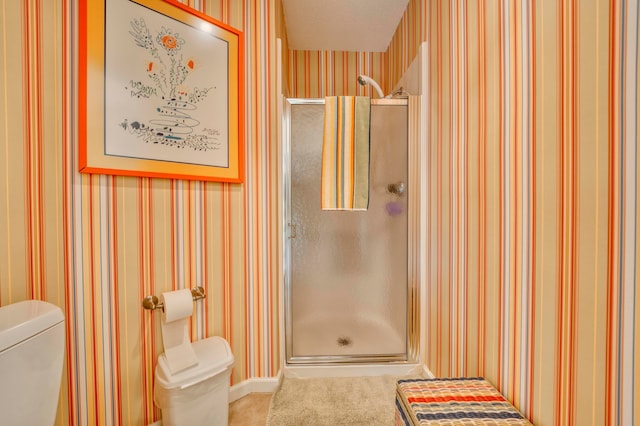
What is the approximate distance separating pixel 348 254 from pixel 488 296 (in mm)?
856

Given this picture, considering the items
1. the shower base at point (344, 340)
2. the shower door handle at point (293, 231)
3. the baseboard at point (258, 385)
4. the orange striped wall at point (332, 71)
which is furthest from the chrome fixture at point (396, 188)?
the baseboard at point (258, 385)

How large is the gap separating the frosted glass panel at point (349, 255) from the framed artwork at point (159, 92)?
1.48ft

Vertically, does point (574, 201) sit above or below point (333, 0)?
below

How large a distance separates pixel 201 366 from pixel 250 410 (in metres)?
0.44

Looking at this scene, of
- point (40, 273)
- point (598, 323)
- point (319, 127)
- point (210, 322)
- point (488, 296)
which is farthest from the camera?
point (319, 127)

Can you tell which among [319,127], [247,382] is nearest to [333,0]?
[319,127]

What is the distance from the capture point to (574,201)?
2.39 ft

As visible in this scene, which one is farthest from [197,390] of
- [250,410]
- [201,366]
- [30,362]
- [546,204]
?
[546,204]

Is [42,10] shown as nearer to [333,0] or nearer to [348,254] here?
[333,0]

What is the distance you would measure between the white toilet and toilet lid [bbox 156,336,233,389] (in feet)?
1.22

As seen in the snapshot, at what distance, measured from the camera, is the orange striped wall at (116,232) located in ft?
3.11

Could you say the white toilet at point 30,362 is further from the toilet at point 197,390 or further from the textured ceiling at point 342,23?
the textured ceiling at point 342,23

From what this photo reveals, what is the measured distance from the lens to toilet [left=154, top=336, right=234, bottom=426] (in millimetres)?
1146

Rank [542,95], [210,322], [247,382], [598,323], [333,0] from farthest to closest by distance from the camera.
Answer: [333,0] < [247,382] < [210,322] < [542,95] < [598,323]
